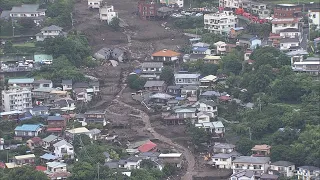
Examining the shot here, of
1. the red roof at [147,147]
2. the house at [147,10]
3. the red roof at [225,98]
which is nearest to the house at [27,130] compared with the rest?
Answer: the red roof at [147,147]

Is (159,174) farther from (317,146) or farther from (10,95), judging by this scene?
(10,95)

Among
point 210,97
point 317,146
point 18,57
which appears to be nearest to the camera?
point 317,146

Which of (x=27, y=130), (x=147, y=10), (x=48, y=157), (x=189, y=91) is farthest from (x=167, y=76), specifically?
(x=48, y=157)

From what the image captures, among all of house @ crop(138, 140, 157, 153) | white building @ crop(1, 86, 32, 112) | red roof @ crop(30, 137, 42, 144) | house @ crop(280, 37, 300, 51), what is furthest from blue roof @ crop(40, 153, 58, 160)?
house @ crop(280, 37, 300, 51)

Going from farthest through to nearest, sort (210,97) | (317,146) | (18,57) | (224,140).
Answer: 1. (18,57)
2. (210,97)
3. (224,140)
4. (317,146)

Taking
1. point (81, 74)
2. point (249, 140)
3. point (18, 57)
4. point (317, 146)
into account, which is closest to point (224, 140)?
point (249, 140)

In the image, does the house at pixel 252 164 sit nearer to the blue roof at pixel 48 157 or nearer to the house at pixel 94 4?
the blue roof at pixel 48 157

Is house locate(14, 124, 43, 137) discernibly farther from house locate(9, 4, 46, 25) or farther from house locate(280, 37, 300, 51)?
house locate(9, 4, 46, 25)
